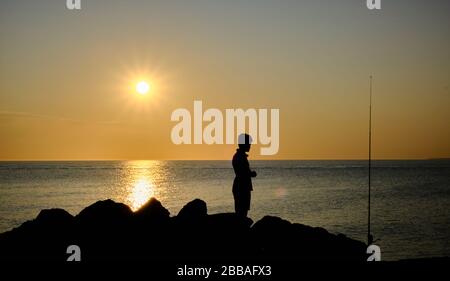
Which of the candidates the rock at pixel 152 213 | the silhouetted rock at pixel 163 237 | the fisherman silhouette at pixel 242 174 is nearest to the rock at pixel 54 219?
the silhouetted rock at pixel 163 237

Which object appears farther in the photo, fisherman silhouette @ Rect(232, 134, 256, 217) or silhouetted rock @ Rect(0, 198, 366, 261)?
fisherman silhouette @ Rect(232, 134, 256, 217)

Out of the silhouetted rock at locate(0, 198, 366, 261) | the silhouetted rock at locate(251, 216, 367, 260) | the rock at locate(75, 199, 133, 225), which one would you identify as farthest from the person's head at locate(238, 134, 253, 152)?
the rock at locate(75, 199, 133, 225)

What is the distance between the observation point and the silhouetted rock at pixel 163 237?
13.1 metres

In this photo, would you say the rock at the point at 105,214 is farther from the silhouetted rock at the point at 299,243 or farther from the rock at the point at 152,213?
the silhouetted rock at the point at 299,243

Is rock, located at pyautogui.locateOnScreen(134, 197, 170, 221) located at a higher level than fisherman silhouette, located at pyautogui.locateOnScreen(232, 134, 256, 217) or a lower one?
lower

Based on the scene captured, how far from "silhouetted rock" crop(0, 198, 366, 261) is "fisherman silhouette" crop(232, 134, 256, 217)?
318 millimetres

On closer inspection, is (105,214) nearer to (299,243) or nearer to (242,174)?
(242,174)

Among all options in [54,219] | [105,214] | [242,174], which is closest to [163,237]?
[105,214]

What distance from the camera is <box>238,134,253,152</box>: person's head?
44.2 feet

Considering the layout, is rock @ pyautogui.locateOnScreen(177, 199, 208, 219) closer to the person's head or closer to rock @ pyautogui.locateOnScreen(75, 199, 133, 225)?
rock @ pyautogui.locateOnScreen(75, 199, 133, 225)

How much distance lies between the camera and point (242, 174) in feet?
44.9
